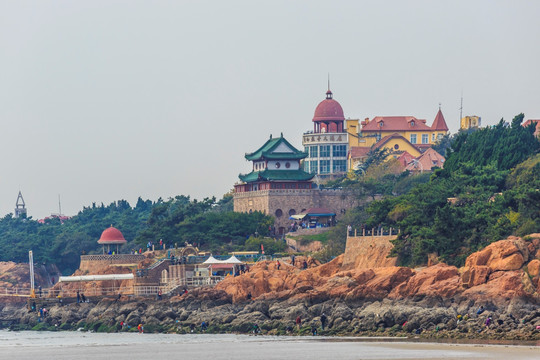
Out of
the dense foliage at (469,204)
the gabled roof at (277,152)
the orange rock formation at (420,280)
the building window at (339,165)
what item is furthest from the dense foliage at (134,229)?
the orange rock formation at (420,280)

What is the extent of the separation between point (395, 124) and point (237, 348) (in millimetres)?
74369

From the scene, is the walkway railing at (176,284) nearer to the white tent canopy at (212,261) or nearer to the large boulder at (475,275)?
the white tent canopy at (212,261)

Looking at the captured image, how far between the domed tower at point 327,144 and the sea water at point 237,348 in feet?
177

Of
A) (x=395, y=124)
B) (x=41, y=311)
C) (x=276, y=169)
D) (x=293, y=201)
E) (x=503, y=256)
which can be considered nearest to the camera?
(x=503, y=256)

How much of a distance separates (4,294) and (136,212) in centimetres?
3815

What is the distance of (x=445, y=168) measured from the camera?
86.5 meters

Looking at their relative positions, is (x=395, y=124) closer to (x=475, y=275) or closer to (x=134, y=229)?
(x=134, y=229)

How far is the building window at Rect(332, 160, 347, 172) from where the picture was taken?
4860 inches

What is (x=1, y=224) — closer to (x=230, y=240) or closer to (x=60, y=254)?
(x=60, y=254)

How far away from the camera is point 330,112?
12331 cm

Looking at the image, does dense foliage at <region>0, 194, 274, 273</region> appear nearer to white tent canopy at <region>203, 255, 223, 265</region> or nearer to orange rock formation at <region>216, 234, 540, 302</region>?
white tent canopy at <region>203, 255, 223, 265</region>

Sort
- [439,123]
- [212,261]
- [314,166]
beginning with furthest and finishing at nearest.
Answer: [439,123] → [314,166] → [212,261]

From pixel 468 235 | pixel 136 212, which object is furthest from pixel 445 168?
pixel 136 212

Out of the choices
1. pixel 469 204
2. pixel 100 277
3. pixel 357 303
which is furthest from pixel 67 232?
pixel 357 303
